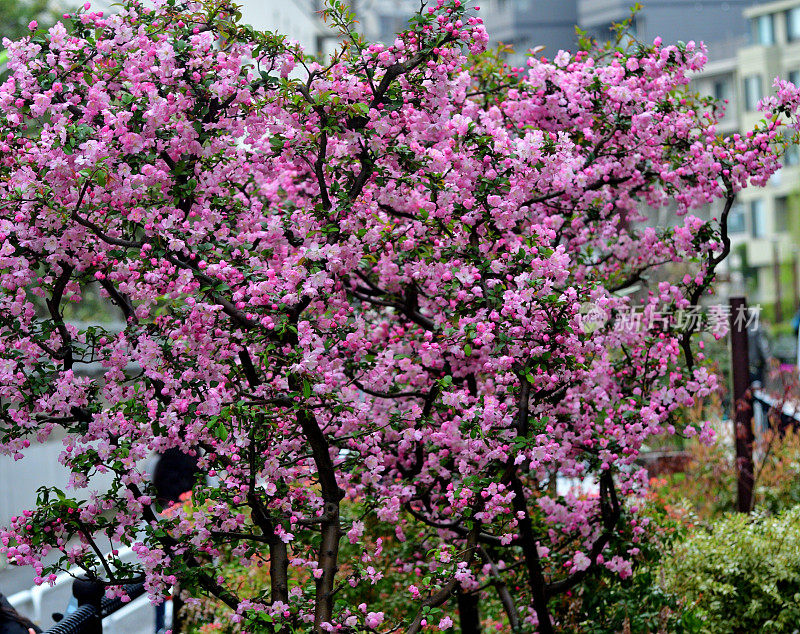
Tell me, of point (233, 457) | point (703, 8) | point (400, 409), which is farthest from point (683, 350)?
point (703, 8)

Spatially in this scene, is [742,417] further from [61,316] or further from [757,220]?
[757,220]

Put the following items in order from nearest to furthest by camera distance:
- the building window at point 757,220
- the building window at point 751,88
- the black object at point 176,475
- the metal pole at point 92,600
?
the metal pole at point 92,600
the black object at point 176,475
the building window at point 751,88
the building window at point 757,220

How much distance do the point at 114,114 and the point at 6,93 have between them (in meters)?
0.45

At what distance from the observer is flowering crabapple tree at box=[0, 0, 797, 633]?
150 inches

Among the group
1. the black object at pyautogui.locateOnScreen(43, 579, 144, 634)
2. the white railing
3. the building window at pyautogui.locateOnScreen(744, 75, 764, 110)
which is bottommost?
the black object at pyautogui.locateOnScreen(43, 579, 144, 634)

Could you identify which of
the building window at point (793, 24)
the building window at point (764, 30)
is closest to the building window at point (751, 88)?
the building window at point (764, 30)

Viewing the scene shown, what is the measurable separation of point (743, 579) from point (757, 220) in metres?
40.0

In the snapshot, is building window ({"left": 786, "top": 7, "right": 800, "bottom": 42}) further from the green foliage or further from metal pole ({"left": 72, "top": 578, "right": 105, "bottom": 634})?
metal pole ({"left": 72, "top": 578, "right": 105, "bottom": 634})

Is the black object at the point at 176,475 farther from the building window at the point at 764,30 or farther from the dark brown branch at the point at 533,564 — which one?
the building window at the point at 764,30

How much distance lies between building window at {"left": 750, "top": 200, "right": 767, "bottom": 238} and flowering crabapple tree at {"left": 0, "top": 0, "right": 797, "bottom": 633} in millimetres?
40136

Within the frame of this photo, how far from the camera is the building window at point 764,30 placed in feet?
133

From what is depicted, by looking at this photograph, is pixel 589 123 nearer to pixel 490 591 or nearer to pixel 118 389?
pixel 118 389

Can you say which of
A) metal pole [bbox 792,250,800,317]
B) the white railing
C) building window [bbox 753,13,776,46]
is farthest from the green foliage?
building window [bbox 753,13,776,46]

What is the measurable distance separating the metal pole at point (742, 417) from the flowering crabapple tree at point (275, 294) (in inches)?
126
